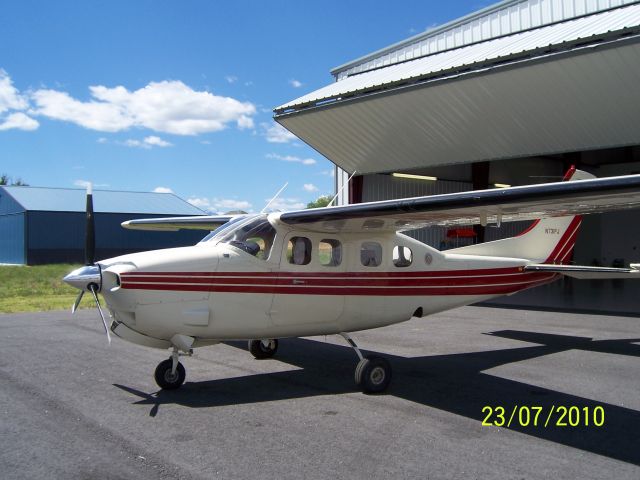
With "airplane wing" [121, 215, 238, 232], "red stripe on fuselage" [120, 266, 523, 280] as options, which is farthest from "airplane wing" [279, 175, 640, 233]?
"airplane wing" [121, 215, 238, 232]

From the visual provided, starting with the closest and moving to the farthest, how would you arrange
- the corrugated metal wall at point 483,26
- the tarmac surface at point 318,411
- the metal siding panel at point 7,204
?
the tarmac surface at point 318,411 < the corrugated metal wall at point 483,26 < the metal siding panel at point 7,204

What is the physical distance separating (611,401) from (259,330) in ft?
14.5

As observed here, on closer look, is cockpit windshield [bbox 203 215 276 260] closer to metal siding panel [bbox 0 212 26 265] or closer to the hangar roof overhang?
the hangar roof overhang

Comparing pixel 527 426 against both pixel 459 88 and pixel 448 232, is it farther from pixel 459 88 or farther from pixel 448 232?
pixel 448 232

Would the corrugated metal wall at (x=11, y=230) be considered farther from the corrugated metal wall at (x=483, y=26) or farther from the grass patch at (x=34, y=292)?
the corrugated metal wall at (x=483, y=26)

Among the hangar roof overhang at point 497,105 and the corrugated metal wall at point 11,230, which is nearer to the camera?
the hangar roof overhang at point 497,105

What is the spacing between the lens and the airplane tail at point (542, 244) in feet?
33.4

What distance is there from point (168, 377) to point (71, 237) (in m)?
37.8

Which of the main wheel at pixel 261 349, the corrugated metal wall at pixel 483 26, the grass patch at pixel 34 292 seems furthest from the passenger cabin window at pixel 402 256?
the corrugated metal wall at pixel 483 26

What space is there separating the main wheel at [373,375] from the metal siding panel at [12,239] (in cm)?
3844

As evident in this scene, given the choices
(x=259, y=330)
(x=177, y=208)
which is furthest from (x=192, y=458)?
(x=177, y=208)

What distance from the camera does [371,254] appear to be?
830 centimetres

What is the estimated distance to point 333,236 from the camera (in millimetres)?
8008

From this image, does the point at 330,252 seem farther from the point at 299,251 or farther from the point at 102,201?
the point at 102,201
